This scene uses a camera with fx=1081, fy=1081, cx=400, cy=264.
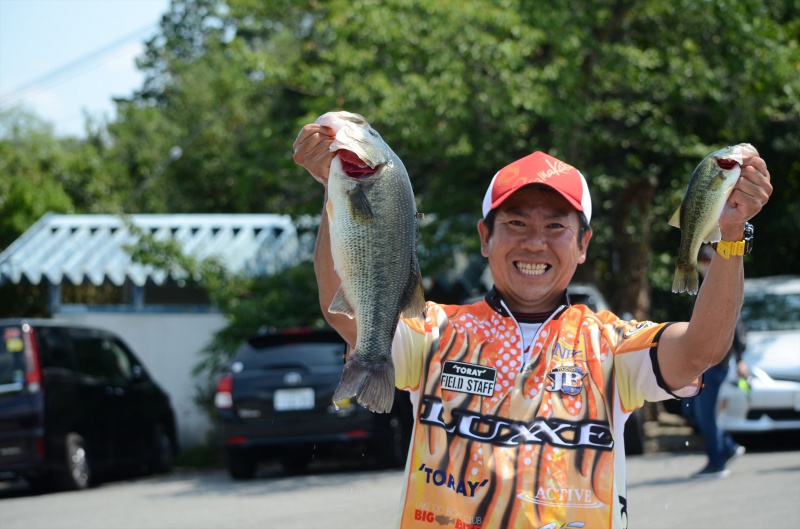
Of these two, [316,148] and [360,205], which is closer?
[360,205]

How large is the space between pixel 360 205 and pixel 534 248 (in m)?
0.65

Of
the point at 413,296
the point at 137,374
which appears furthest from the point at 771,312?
the point at 413,296

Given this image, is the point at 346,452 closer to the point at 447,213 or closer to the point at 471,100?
the point at 447,213

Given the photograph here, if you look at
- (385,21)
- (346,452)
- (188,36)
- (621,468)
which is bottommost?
(346,452)

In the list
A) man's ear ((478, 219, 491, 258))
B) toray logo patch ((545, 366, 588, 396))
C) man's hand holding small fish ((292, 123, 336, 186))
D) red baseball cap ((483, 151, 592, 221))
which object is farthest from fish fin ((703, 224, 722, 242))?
man's hand holding small fish ((292, 123, 336, 186))

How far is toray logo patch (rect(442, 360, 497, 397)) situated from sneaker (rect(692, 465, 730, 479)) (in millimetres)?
7380

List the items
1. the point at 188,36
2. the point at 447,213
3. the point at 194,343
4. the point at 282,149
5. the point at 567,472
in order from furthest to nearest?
the point at 188,36 < the point at 194,343 < the point at 282,149 < the point at 447,213 < the point at 567,472

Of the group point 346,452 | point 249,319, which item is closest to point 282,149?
point 249,319

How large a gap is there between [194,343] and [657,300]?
7.13m

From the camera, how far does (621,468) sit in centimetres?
286

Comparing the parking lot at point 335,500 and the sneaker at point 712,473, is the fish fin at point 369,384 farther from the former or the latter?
the sneaker at point 712,473

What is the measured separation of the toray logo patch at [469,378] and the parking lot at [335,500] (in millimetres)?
5069

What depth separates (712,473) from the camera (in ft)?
31.7

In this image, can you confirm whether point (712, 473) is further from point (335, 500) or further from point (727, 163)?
point (727, 163)
